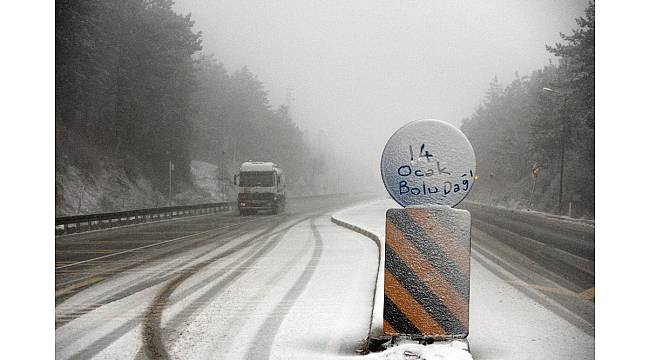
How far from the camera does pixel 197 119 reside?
37.9 ft

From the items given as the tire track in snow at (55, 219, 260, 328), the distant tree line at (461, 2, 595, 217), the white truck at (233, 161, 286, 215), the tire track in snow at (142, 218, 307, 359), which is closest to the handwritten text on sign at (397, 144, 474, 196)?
the distant tree line at (461, 2, 595, 217)

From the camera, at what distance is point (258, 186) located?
30375 millimetres

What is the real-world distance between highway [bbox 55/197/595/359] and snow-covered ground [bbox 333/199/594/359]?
0.06 feet

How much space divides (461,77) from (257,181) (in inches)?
923

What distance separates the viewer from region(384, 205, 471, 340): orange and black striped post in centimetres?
445

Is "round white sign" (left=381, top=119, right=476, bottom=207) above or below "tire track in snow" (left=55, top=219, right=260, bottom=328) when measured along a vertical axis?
above

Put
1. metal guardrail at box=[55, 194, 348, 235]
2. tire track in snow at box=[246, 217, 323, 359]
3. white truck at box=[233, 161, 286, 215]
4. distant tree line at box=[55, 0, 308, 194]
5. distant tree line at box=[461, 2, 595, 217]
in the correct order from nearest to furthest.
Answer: tire track in snow at box=[246, 217, 323, 359] < distant tree line at box=[461, 2, 595, 217] < distant tree line at box=[55, 0, 308, 194] < metal guardrail at box=[55, 194, 348, 235] < white truck at box=[233, 161, 286, 215]

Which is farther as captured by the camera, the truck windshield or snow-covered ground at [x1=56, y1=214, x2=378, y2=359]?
the truck windshield

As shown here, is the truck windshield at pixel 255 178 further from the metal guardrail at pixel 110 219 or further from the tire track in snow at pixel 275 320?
the tire track in snow at pixel 275 320

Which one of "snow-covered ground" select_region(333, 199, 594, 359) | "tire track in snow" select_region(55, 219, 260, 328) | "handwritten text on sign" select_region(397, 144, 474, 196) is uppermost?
"handwritten text on sign" select_region(397, 144, 474, 196)

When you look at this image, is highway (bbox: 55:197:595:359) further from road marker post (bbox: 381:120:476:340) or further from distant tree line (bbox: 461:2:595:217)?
distant tree line (bbox: 461:2:595:217)

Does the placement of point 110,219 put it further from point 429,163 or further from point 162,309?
point 429,163
